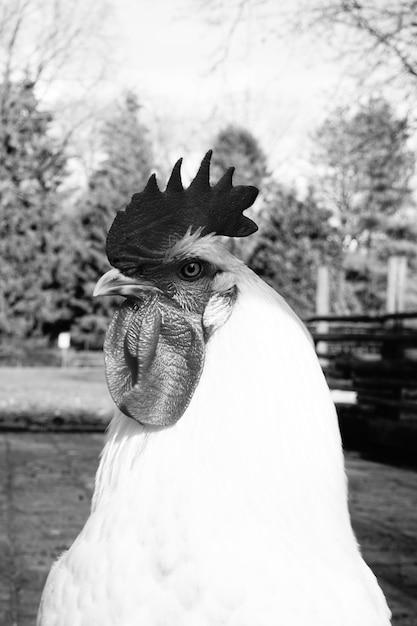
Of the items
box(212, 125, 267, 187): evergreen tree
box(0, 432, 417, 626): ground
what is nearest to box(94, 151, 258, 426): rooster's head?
box(0, 432, 417, 626): ground

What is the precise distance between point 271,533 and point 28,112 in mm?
27947

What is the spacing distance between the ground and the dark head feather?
2540 mm

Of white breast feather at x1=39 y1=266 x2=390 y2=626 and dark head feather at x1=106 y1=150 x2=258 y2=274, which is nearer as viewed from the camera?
white breast feather at x1=39 y1=266 x2=390 y2=626

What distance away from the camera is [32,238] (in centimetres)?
3172

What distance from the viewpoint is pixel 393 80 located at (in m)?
10.1

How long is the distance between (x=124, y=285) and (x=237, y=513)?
0.77 meters

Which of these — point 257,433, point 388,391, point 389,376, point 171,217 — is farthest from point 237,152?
point 257,433

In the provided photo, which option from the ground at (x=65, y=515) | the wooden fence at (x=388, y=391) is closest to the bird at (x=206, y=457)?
the ground at (x=65, y=515)

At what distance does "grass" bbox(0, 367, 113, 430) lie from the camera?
1209cm

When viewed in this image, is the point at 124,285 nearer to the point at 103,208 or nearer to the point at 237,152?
the point at 237,152

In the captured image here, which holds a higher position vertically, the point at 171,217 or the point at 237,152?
the point at 237,152

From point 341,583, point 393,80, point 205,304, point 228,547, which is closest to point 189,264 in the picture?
point 205,304

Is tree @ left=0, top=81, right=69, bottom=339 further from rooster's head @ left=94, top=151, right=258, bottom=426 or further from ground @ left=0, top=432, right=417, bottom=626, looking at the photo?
rooster's head @ left=94, top=151, right=258, bottom=426

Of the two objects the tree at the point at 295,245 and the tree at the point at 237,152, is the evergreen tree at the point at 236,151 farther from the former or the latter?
the tree at the point at 295,245
